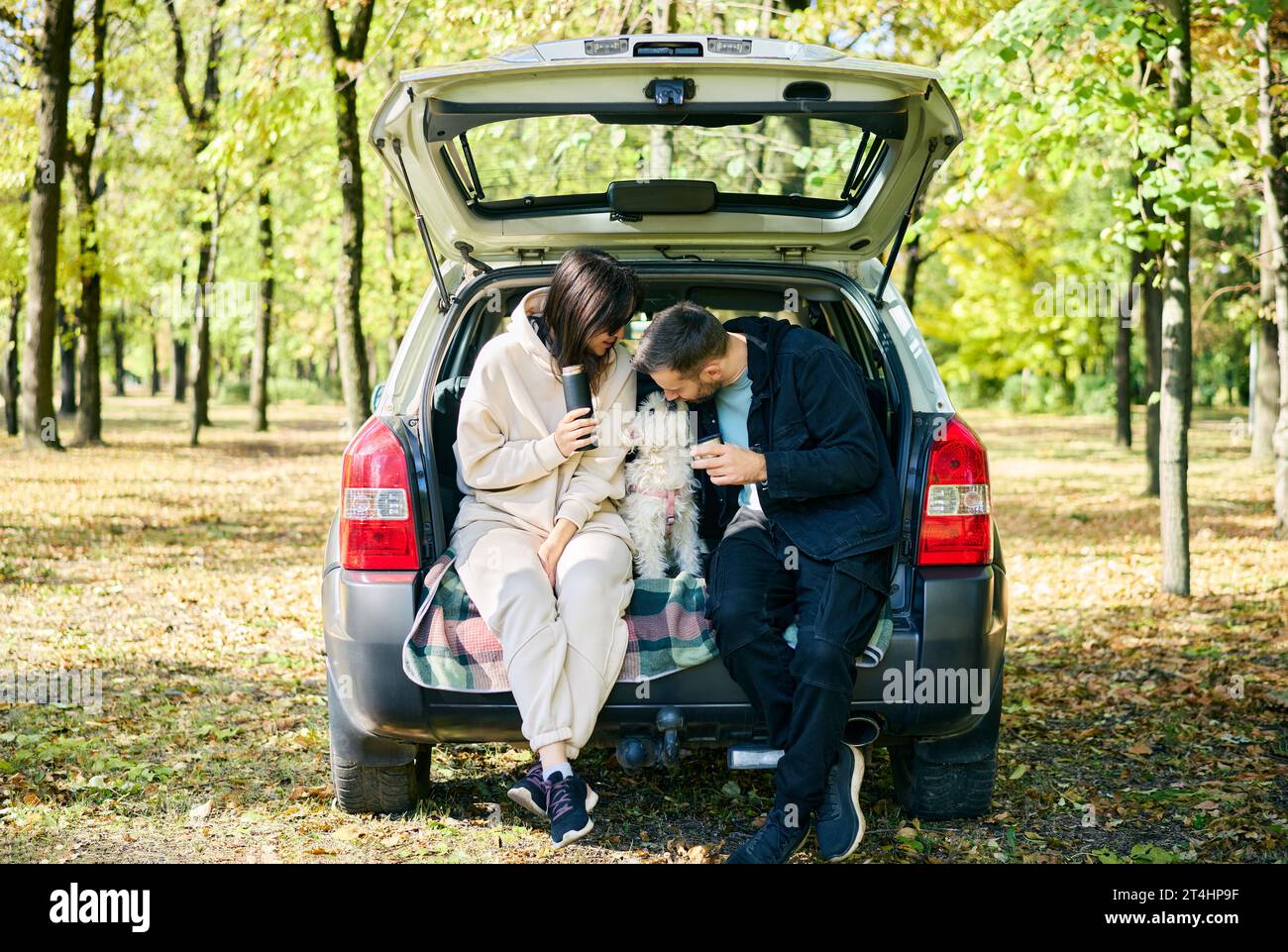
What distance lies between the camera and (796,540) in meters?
3.73

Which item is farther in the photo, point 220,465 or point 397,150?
point 220,465

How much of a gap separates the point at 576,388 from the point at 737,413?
0.55 metres

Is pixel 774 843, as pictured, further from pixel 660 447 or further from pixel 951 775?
pixel 660 447

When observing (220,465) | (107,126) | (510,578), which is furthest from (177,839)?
(107,126)

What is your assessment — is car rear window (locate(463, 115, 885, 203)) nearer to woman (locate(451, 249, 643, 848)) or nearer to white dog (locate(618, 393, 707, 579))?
woman (locate(451, 249, 643, 848))

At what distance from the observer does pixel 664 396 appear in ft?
13.0

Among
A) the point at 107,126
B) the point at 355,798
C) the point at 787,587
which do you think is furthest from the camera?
the point at 107,126

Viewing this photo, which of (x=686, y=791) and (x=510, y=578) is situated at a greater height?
(x=510, y=578)

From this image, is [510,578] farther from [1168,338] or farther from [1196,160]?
[1168,338]

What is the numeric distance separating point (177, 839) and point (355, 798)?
0.57 meters

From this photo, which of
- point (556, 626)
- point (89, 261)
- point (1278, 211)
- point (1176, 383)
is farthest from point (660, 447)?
point (89, 261)

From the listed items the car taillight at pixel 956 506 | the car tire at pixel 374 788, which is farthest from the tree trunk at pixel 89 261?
the car taillight at pixel 956 506

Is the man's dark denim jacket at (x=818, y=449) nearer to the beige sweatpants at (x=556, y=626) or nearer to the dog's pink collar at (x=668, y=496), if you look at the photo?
the dog's pink collar at (x=668, y=496)

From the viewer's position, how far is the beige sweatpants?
3.47 metres
